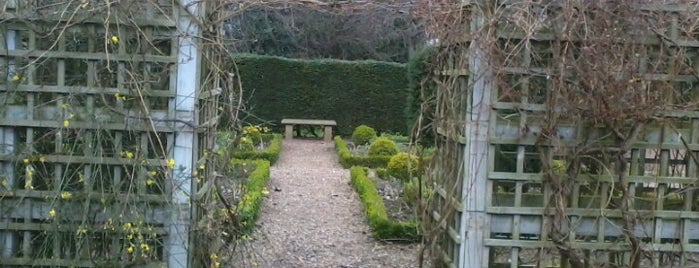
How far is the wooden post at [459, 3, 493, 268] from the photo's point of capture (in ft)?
12.7

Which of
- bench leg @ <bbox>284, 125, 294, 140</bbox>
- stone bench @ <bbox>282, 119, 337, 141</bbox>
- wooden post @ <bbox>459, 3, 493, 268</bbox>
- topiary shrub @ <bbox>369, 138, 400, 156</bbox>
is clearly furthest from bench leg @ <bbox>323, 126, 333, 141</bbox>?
wooden post @ <bbox>459, 3, 493, 268</bbox>

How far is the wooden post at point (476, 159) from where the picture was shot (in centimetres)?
387

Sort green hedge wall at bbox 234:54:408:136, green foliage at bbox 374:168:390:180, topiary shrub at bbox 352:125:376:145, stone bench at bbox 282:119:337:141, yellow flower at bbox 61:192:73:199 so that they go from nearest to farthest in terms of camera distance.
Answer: yellow flower at bbox 61:192:73:199 < green foliage at bbox 374:168:390:180 < topiary shrub at bbox 352:125:376:145 < stone bench at bbox 282:119:337:141 < green hedge wall at bbox 234:54:408:136

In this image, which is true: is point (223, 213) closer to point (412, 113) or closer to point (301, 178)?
point (301, 178)

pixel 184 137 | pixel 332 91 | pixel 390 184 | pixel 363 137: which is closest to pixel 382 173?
pixel 390 184

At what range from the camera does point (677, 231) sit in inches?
159

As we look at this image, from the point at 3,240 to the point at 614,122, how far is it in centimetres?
328

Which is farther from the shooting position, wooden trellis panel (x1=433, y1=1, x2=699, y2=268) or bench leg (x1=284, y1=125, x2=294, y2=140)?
bench leg (x1=284, y1=125, x2=294, y2=140)

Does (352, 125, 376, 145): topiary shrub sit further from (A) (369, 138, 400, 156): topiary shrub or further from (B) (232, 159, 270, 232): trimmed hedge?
(B) (232, 159, 270, 232): trimmed hedge

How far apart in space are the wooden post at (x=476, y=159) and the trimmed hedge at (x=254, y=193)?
53.1 inches

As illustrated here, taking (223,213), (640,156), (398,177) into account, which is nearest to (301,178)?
(398,177)

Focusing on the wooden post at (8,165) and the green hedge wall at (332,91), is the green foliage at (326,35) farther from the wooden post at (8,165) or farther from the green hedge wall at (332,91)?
the wooden post at (8,165)

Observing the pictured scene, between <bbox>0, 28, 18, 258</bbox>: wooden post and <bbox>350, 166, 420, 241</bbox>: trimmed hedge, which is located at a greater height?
<bbox>0, 28, 18, 258</bbox>: wooden post

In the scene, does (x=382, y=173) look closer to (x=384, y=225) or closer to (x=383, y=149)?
(x=383, y=149)
